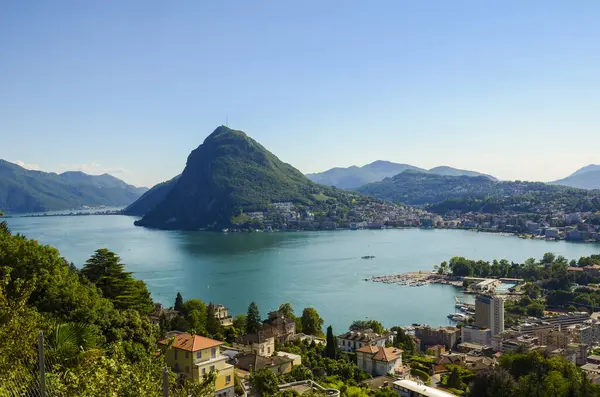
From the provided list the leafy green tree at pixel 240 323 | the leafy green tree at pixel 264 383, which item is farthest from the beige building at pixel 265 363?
the leafy green tree at pixel 240 323

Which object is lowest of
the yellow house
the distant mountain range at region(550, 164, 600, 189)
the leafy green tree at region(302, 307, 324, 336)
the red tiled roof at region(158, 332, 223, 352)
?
the leafy green tree at region(302, 307, 324, 336)

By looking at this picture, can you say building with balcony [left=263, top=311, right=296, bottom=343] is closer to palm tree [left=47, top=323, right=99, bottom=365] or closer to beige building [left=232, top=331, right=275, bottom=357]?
beige building [left=232, top=331, right=275, bottom=357]

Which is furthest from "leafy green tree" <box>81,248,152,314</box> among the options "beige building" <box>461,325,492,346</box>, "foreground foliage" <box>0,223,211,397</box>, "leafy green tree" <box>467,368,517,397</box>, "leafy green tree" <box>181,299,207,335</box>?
"beige building" <box>461,325,492,346</box>

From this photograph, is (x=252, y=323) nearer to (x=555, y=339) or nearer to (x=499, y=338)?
(x=499, y=338)

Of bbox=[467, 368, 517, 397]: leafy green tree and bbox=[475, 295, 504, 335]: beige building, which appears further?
bbox=[475, 295, 504, 335]: beige building

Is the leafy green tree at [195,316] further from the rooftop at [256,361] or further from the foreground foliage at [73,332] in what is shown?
the foreground foliage at [73,332]

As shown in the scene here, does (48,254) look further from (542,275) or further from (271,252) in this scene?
(271,252)

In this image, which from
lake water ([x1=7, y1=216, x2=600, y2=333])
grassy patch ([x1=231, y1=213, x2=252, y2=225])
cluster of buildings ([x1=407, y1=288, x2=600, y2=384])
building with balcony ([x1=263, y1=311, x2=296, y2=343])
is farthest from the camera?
grassy patch ([x1=231, y1=213, x2=252, y2=225])
